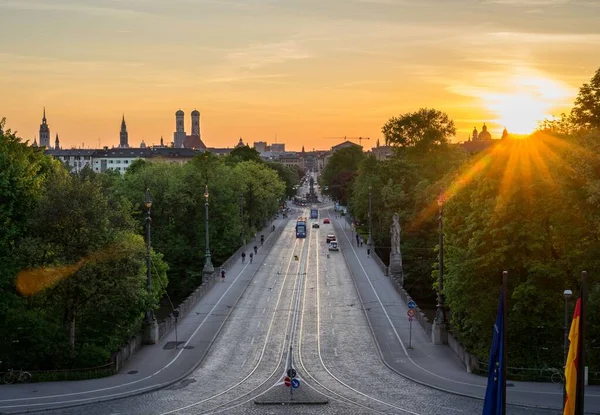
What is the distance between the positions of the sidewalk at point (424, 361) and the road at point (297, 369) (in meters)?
0.69

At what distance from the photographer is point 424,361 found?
39094 millimetres

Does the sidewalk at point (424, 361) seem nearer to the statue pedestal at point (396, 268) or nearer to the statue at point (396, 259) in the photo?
the statue pedestal at point (396, 268)

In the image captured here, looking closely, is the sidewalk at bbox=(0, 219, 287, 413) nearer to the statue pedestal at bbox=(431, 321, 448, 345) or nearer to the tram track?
the tram track

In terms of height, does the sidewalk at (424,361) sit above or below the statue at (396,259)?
below

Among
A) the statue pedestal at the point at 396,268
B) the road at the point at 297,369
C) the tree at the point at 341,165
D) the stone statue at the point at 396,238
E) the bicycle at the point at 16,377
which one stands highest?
the tree at the point at 341,165

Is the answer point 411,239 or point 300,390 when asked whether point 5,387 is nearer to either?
point 300,390

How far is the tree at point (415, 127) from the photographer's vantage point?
10425 centimetres

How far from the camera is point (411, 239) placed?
78.9m

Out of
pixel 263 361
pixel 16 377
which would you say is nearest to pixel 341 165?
pixel 263 361

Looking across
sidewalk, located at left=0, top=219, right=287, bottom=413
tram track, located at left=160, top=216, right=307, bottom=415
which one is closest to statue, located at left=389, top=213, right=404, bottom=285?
tram track, located at left=160, top=216, right=307, bottom=415

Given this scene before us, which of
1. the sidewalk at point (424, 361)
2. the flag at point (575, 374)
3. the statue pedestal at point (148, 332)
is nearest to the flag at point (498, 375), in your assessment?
the flag at point (575, 374)

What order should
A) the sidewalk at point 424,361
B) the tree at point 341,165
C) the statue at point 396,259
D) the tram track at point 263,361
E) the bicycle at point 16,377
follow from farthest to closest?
the tree at point 341,165 < the statue at point 396,259 < the bicycle at point 16,377 < the sidewalk at point 424,361 < the tram track at point 263,361

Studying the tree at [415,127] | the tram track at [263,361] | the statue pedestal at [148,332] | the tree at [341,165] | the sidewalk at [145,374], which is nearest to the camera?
the tram track at [263,361]

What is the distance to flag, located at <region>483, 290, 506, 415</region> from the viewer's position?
18.0 metres
